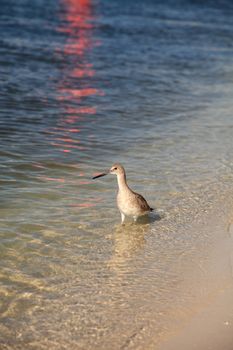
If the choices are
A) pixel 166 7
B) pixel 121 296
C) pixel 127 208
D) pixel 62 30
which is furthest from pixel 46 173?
A: pixel 166 7

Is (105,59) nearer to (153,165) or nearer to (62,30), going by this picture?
(62,30)

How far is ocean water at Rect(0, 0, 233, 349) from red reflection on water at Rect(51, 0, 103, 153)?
0.05m

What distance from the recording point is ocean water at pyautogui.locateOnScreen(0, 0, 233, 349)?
5.93 m

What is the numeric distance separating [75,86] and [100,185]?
28.3 ft

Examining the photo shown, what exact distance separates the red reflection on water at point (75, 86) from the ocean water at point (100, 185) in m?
0.05

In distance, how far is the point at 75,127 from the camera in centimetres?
1327

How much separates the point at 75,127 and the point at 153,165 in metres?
3.06

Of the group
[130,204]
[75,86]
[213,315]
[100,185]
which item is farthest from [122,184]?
[75,86]

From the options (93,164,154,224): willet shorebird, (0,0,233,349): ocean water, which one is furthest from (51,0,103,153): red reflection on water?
(93,164,154,224): willet shorebird

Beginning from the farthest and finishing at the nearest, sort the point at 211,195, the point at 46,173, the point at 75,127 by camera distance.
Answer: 1. the point at 75,127
2. the point at 46,173
3. the point at 211,195

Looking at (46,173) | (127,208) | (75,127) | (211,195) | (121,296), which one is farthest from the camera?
(75,127)

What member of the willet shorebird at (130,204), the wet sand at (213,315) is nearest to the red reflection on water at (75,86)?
the willet shorebird at (130,204)

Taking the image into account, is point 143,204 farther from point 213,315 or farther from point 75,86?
point 75,86

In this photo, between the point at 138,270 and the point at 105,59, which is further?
the point at 105,59
